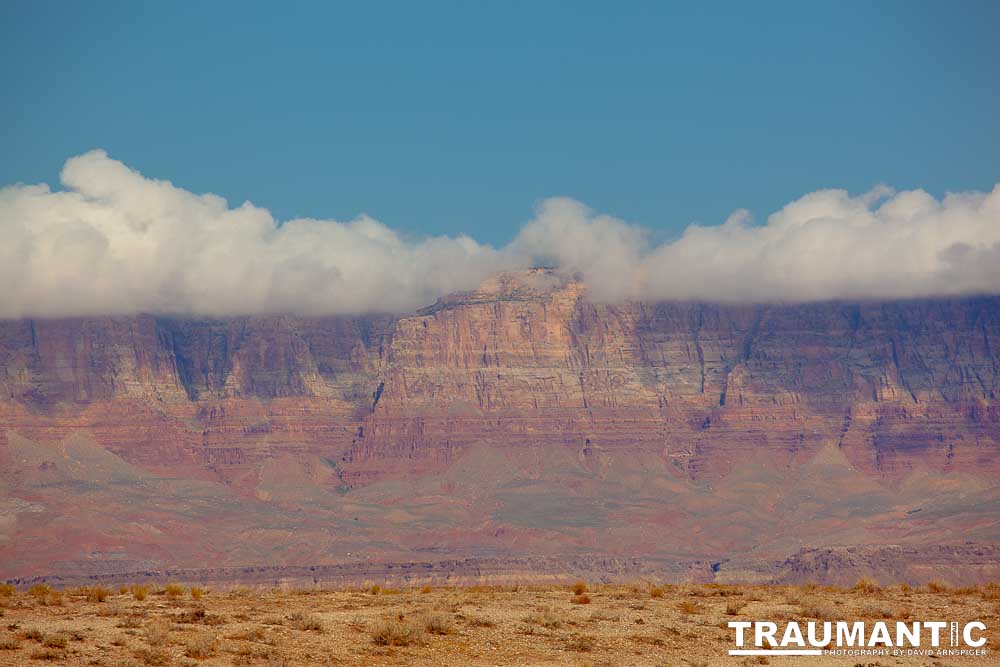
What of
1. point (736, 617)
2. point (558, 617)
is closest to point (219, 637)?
point (558, 617)

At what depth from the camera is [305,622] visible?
142 feet

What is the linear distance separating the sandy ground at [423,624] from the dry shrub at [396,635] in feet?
0.13

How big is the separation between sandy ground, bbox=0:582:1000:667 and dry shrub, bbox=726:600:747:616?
7 centimetres

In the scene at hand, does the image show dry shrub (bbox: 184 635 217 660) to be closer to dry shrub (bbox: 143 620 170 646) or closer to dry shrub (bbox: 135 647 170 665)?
dry shrub (bbox: 135 647 170 665)

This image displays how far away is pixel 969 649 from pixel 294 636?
19.7 m

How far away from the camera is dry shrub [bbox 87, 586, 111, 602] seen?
161 ft

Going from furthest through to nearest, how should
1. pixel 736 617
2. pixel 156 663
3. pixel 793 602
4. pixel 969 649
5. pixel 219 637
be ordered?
pixel 793 602 → pixel 736 617 → pixel 969 649 → pixel 219 637 → pixel 156 663

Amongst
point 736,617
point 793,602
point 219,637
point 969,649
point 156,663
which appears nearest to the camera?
point 156,663


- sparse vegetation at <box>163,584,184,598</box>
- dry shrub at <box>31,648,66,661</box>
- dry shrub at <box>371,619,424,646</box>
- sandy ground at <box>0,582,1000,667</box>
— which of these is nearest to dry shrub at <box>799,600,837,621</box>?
sandy ground at <box>0,582,1000,667</box>

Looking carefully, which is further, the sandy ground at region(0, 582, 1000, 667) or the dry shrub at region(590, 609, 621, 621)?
the dry shrub at region(590, 609, 621, 621)

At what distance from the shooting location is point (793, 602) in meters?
51.4

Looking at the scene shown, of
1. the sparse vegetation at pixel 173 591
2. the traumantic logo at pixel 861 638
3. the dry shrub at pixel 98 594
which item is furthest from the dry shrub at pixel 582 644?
the dry shrub at pixel 98 594

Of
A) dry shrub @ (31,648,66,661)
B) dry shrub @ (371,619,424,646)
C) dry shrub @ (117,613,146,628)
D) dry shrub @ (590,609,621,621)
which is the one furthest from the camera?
dry shrub @ (590,609,621,621)

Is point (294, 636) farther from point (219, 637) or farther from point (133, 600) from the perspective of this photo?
point (133, 600)
